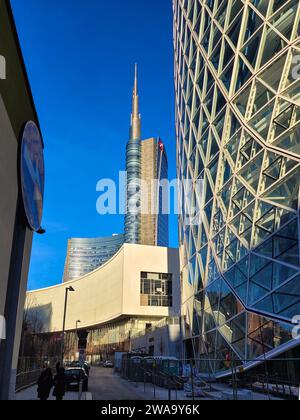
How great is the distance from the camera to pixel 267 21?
1012 inches

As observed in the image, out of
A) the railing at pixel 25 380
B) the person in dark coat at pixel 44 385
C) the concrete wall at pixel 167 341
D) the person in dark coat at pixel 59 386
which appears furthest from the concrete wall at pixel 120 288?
the person in dark coat at pixel 44 385

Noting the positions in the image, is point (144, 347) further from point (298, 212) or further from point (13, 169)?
point (13, 169)

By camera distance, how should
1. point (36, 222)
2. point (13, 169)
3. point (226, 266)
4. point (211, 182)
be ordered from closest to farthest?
point (13, 169) → point (36, 222) → point (226, 266) → point (211, 182)

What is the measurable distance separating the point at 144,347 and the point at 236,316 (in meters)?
48.4

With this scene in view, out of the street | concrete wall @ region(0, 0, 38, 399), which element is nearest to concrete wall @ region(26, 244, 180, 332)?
the street

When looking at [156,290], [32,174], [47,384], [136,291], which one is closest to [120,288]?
[136,291]

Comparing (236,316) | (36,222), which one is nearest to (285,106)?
(236,316)

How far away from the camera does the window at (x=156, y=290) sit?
84188 millimetres

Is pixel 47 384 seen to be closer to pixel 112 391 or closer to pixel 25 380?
pixel 112 391

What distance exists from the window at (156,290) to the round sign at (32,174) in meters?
67.6

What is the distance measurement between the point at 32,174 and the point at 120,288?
71.4 m

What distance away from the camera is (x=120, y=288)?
86.2 meters

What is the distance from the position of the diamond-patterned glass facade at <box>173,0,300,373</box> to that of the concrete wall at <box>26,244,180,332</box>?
43407 mm

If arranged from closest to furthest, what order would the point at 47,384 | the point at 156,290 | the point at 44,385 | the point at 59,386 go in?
1. the point at 44,385
2. the point at 47,384
3. the point at 59,386
4. the point at 156,290
